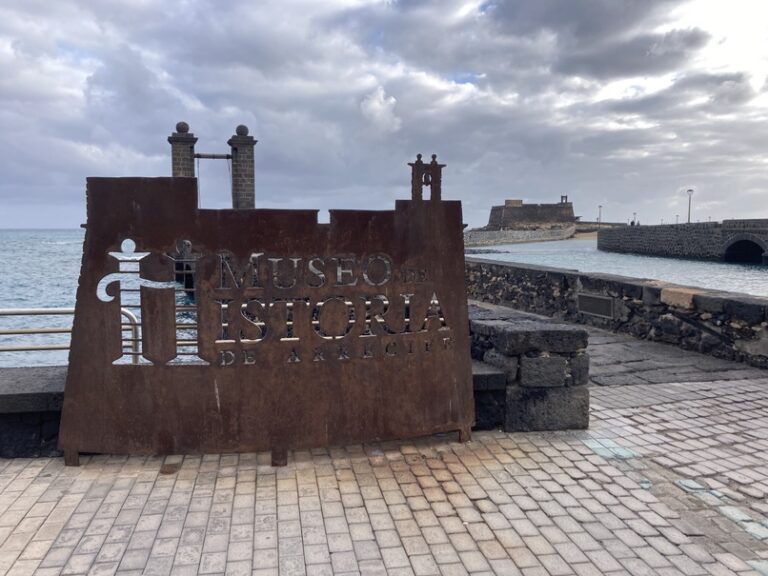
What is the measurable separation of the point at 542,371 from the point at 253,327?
7.60ft

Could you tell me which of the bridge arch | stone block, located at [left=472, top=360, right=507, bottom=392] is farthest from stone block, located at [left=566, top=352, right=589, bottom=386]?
the bridge arch

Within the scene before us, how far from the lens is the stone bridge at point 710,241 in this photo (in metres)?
48.0

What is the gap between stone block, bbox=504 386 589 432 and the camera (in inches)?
186

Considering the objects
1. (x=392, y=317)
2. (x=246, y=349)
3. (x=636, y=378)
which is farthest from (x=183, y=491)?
(x=636, y=378)

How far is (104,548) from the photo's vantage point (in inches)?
118

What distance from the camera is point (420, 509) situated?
11.4 ft

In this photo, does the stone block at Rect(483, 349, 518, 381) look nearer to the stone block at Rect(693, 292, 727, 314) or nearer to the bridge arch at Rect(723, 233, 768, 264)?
the stone block at Rect(693, 292, 727, 314)

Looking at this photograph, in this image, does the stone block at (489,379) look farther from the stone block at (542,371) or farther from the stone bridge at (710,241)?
the stone bridge at (710,241)

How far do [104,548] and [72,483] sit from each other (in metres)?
0.90

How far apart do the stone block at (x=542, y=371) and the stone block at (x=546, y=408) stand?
50 millimetres

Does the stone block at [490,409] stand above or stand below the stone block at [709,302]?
below

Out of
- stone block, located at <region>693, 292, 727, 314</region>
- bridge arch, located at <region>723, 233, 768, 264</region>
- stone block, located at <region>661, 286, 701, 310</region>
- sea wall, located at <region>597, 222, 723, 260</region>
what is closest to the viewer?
stone block, located at <region>693, 292, 727, 314</region>

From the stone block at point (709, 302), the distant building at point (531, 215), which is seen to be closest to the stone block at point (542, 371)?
the stone block at point (709, 302)

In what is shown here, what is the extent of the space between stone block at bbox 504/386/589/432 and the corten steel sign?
80 centimetres
